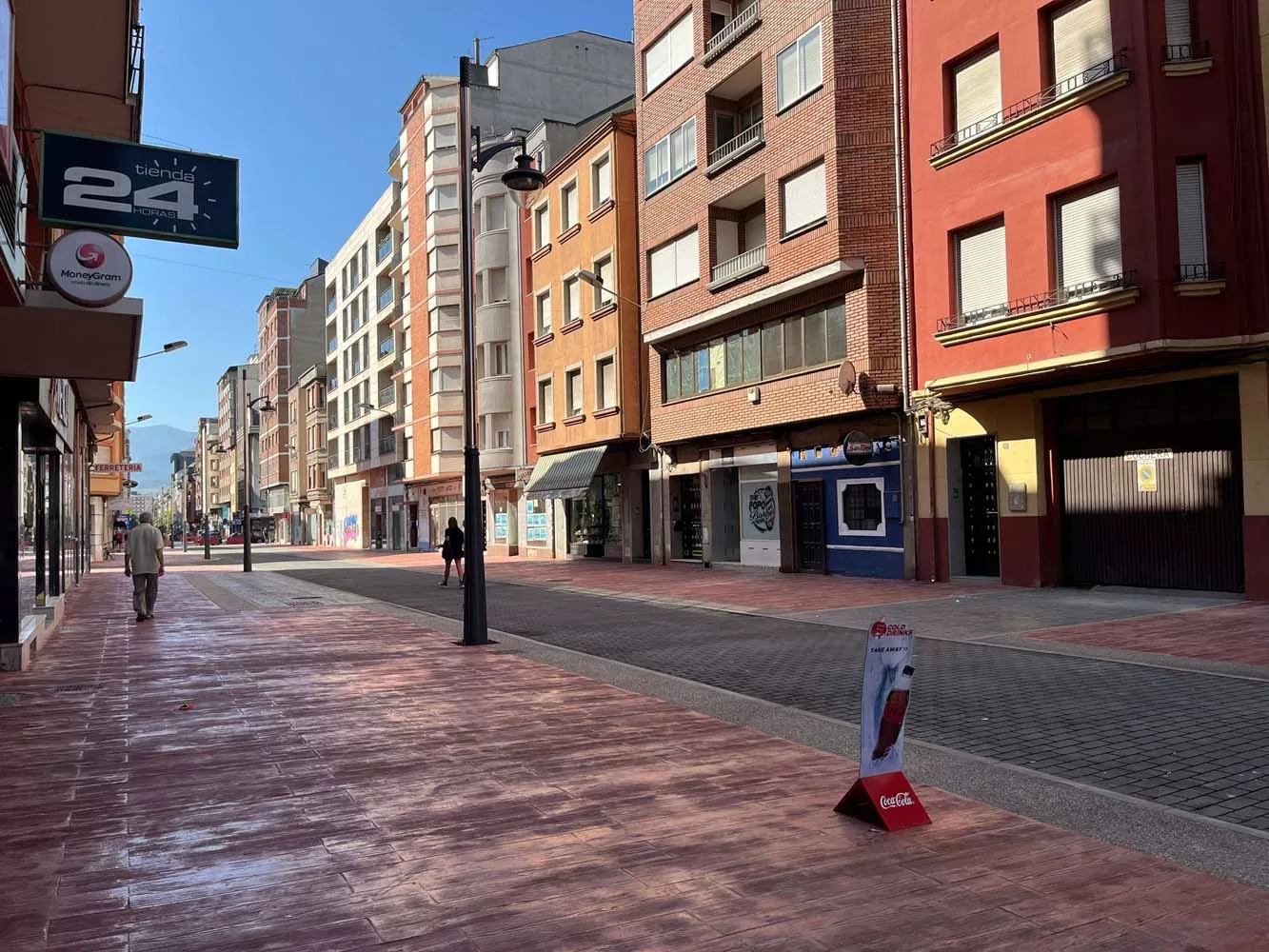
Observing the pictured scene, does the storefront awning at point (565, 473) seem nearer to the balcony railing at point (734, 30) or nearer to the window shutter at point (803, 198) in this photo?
the window shutter at point (803, 198)

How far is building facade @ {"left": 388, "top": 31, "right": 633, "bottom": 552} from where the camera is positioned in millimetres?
40062

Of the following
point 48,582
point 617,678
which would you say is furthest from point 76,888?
point 48,582

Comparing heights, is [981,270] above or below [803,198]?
below

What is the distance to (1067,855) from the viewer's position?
172 inches

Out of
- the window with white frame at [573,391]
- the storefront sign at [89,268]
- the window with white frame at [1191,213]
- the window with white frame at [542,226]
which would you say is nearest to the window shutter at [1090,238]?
the window with white frame at [1191,213]

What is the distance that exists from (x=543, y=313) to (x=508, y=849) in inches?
1302

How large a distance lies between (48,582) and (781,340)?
51.1 feet

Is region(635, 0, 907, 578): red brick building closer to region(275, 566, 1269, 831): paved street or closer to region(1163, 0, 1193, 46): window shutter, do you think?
region(1163, 0, 1193, 46): window shutter

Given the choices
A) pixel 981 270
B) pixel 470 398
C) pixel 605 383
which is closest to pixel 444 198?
pixel 605 383

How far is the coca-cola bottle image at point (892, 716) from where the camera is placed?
488 centimetres

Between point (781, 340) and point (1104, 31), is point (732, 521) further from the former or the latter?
point (1104, 31)

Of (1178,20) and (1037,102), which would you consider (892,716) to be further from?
(1037,102)

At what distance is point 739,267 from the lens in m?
24.2

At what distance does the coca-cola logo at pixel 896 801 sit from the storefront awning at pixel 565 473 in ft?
86.3
